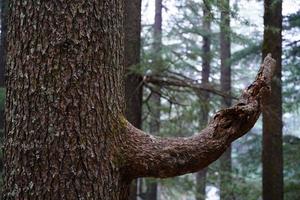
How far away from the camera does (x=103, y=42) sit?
218 cm

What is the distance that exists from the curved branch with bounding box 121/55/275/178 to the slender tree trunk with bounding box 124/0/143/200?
14.1ft

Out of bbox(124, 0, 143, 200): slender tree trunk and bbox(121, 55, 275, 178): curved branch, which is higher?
bbox(124, 0, 143, 200): slender tree trunk

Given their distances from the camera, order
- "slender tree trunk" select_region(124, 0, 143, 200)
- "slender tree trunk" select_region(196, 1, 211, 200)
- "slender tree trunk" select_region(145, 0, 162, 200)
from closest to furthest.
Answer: "slender tree trunk" select_region(196, 1, 211, 200), "slender tree trunk" select_region(124, 0, 143, 200), "slender tree trunk" select_region(145, 0, 162, 200)

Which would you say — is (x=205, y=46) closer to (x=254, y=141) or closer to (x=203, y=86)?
(x=254, y=141)

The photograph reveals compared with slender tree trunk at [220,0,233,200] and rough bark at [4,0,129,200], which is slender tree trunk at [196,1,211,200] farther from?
rough bark at [4,0,129,200]

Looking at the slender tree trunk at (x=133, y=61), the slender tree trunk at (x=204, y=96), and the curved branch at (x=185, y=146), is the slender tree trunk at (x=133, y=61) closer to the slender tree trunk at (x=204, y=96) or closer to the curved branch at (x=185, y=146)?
the slender tree trunk at (x=204, y=96)

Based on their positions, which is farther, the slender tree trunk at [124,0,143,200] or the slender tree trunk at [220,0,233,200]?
the slender tree trunk at [124,0,143,200]

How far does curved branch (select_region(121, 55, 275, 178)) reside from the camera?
2258 mm

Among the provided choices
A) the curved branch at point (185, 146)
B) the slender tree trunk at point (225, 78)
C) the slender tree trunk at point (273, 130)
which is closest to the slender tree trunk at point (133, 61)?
the slender tree trunk at point (225, 78)

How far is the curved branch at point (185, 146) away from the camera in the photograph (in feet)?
7.41

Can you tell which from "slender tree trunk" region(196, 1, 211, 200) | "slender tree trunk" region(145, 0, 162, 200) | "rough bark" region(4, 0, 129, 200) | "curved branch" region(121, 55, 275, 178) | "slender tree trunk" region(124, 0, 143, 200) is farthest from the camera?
"slender tree trunk" region(145, 0, 162, 200)

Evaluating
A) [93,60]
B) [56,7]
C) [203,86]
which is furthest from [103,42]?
[203,86]

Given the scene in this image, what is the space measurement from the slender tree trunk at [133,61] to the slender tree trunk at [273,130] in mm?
2038

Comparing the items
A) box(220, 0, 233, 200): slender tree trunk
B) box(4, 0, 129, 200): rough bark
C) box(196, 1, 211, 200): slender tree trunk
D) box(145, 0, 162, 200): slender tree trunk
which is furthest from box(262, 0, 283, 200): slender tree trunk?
box(4, 0, 129, 200): rough bark
